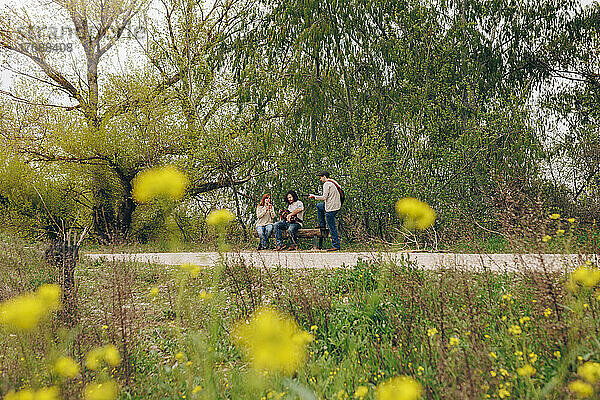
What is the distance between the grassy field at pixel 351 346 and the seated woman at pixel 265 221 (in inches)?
252

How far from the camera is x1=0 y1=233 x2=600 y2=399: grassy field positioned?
2.35 m

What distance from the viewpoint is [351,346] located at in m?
3.26

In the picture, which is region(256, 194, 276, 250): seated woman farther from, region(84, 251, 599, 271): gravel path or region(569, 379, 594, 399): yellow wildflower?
region(569, 379, 594, 399): yellow wildflower

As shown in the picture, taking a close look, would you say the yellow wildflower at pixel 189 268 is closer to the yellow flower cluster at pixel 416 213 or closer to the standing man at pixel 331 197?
the yellow flower cluster at pixel 416 213

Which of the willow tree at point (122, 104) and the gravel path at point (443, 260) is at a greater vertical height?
the willow tree at point (122, 104)

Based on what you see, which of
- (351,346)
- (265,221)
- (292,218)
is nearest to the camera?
(351,346)

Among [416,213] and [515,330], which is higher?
[416,213]

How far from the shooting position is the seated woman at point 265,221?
1168 cm

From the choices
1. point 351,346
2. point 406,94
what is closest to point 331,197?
point 406,94

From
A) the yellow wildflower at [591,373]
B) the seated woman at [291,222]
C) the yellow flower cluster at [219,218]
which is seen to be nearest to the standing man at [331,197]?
the seated woman at [291,222]

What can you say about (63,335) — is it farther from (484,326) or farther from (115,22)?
(115,22)

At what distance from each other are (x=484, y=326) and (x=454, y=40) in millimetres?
12048

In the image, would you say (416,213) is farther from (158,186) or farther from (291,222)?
(291,222)

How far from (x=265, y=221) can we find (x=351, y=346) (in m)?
8.69
